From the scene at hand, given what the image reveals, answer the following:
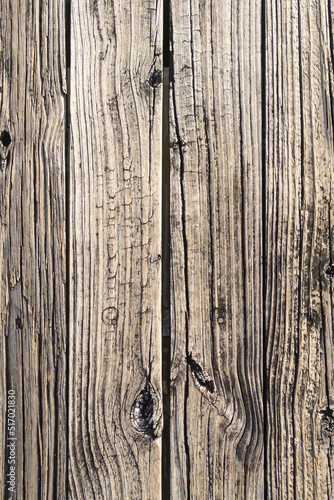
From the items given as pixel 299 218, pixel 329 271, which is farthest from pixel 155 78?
pixel 329 271

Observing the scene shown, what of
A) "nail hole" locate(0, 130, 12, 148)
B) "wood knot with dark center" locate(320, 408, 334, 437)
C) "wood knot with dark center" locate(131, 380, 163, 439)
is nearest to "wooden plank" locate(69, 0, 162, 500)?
"wood knot with dark center" locate(131, 380, 163, 439)

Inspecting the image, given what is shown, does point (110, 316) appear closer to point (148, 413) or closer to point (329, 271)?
point (148, 413)

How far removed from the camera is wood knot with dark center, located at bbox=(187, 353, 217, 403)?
80 centimetres

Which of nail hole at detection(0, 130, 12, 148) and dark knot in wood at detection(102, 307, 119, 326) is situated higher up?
nail hole at detection(0, 130, 12, 148)

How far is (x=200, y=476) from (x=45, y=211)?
0.66 m

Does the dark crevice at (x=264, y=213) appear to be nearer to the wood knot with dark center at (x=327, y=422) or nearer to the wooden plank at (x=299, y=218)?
the wooden plank at (x=299, y=218)

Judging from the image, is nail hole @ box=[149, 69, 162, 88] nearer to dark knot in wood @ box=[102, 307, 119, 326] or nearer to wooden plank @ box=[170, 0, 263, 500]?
wooden plank @ box=[170, 0, 263, 500]

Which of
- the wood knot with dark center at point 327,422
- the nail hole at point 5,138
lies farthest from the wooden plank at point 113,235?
the wood knot with dark center at point 327,422

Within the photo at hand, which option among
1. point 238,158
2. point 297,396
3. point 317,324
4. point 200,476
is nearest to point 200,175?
point 238,158

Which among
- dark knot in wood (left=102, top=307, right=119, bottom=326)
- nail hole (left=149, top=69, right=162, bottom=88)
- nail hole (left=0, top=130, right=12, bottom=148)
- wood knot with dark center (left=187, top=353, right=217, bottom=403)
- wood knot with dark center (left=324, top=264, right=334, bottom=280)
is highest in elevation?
nail hole (left=149, top=69, right=162, bottom=88)

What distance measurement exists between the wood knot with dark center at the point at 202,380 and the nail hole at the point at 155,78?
1.93 feet

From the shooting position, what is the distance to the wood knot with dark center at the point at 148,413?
0.79 m

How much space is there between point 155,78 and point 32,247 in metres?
0.46

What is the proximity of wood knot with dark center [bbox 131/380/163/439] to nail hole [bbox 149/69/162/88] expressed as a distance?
2.11 ft
